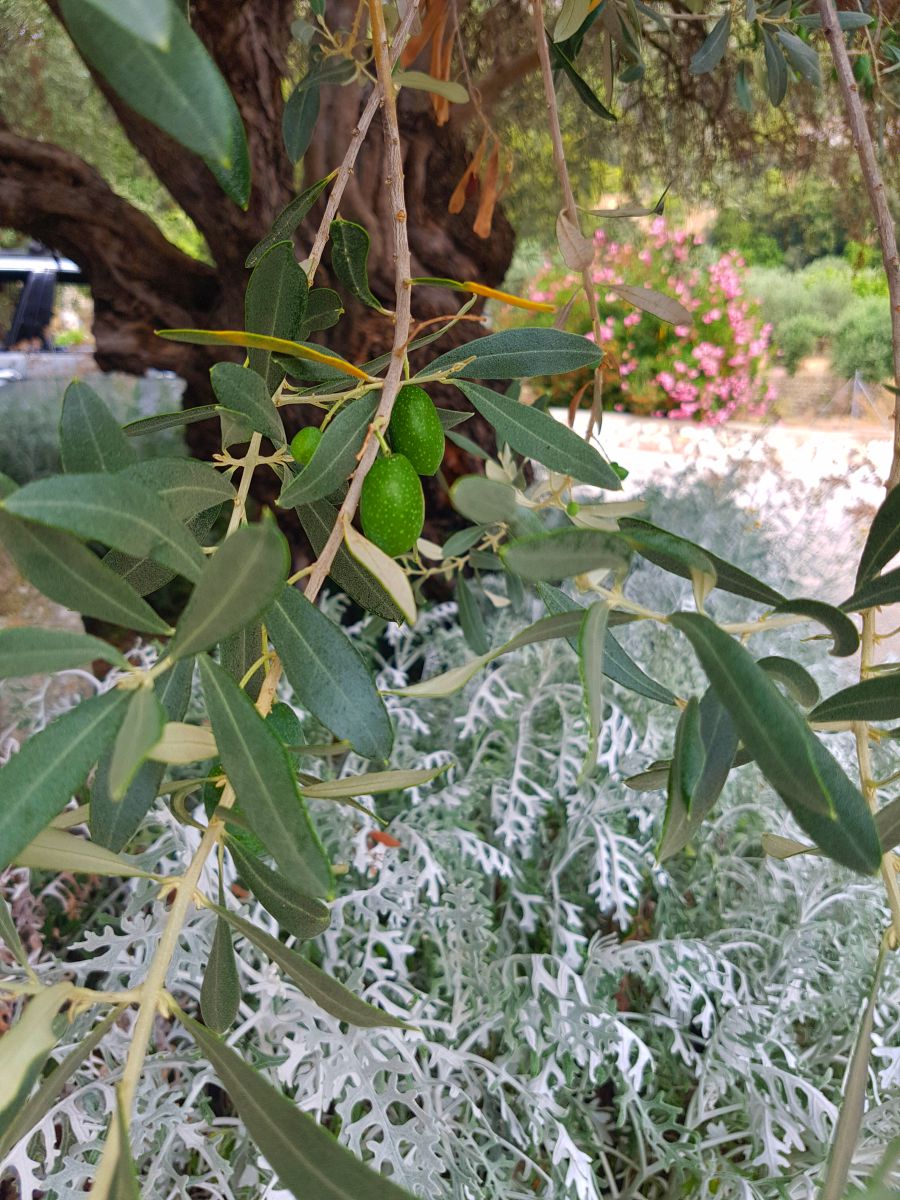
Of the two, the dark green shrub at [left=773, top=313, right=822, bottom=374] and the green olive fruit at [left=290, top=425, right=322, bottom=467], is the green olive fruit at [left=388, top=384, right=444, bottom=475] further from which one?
the dark green shrub at [left=773, top=313, right=822, bottom=374]

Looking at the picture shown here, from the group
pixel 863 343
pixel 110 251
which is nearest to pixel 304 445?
pixel 110 251

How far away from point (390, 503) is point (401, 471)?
0.6 inches

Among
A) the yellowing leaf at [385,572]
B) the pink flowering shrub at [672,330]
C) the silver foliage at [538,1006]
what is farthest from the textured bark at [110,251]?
the pink flowering shrub at [672,330]

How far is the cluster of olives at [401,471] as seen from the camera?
13.8 inches

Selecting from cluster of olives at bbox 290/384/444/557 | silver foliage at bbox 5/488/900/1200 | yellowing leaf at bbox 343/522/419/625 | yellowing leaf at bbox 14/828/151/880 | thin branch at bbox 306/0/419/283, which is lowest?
silver foliage at bbox 5/488/900/1200

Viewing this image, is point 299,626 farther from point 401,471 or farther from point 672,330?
point 672,330

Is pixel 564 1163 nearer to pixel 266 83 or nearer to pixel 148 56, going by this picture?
pixel 148 56

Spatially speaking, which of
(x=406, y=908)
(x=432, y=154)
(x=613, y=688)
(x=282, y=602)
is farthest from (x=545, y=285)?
(x=282, y=602)

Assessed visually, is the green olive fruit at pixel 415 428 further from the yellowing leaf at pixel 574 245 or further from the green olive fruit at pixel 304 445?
the yellowing leaf at pixel 574 245

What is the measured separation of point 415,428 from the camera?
37 cm

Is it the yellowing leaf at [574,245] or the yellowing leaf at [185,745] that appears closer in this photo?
the yellowing leaf at [185,745]

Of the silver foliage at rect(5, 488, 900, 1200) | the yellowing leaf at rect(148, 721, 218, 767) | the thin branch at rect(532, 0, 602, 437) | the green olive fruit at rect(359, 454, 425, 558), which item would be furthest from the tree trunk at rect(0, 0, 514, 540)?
the yellowing leaf at rect(148, 721, 218, 767)

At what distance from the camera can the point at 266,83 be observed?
57.8 inches

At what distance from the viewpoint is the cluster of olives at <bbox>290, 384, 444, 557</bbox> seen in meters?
0.35
